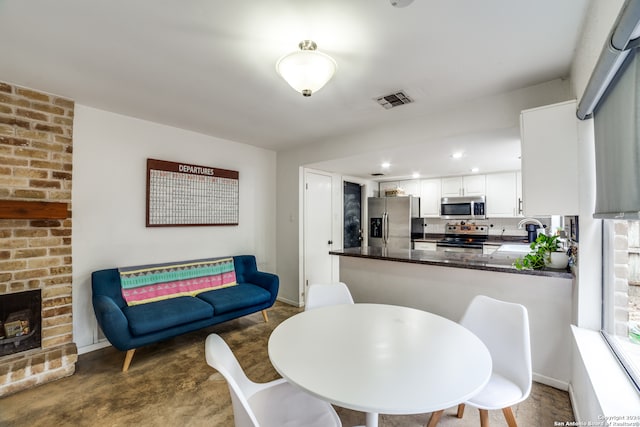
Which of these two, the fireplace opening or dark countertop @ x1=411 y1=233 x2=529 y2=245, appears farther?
dark countertop @ x1=411 y1=233 x2=529 y2=245

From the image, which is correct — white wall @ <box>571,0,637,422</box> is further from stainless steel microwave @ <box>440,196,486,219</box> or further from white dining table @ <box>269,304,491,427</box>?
stainless steel microwave @ <box>440,196,486,219</box>

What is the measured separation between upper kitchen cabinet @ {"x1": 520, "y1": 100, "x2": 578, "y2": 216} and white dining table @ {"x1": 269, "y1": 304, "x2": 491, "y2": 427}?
1.08m

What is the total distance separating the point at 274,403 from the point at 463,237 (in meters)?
5.09

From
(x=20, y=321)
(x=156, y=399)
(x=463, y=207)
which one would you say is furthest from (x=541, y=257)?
(x=20, y=321)

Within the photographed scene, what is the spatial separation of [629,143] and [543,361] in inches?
74.8

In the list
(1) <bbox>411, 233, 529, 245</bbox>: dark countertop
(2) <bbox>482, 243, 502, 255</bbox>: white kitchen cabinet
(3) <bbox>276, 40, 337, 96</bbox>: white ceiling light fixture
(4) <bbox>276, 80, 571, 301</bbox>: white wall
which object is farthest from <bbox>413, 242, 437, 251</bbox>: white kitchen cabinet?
(3) <bbox>276, 40, 337, 96</bbox>: white ceiling light fixture

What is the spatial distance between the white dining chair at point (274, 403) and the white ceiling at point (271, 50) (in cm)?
171

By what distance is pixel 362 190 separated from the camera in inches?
225

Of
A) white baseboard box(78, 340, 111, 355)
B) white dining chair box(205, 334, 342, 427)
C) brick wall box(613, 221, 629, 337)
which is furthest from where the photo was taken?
white baseboard box(78, 340, 111, 355)

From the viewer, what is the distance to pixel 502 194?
472 cm

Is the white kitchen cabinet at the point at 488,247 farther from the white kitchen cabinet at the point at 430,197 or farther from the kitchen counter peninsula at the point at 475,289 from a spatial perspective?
the kitchen counter peninsula at the point at 475,289

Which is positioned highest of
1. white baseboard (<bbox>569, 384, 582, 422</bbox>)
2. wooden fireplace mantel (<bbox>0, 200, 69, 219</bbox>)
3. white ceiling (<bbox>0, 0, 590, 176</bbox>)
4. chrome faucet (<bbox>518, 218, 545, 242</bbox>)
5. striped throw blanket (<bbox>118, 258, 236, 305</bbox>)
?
white ceiling (<bbox>0, 0, 590, 176</bbox>)

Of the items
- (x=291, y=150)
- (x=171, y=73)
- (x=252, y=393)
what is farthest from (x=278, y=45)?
(x=291, y=150)

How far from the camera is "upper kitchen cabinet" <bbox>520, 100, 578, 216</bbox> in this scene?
1.79 m
